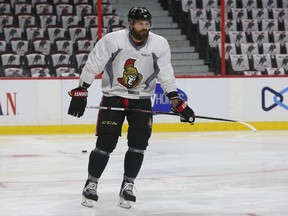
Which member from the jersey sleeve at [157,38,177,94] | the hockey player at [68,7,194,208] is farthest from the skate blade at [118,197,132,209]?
the jersey sleeve at [157,38,177,94]

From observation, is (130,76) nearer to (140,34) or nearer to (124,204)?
(140,34)

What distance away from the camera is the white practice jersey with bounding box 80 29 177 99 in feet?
17.3

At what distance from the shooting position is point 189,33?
15.2m

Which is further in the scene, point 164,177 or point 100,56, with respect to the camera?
point 164,177

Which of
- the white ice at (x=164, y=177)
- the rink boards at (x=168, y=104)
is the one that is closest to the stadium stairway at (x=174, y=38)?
the rink boards at (x=168, y=104)

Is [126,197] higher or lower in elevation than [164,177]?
higher

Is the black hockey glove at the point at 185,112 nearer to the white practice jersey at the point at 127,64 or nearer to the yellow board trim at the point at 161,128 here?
the white practice jersey at the point at 127,64

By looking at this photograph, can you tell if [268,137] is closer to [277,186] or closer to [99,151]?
[277,186]

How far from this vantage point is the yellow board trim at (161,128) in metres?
11.4

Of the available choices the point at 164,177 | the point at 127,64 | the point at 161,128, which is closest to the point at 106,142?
the point at 127,64

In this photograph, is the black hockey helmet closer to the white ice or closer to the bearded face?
the bearded face

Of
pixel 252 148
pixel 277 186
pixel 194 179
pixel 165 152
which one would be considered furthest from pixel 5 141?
pixel 277 186

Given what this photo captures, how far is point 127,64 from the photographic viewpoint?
17.3 ft

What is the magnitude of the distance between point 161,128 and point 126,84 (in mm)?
6484
